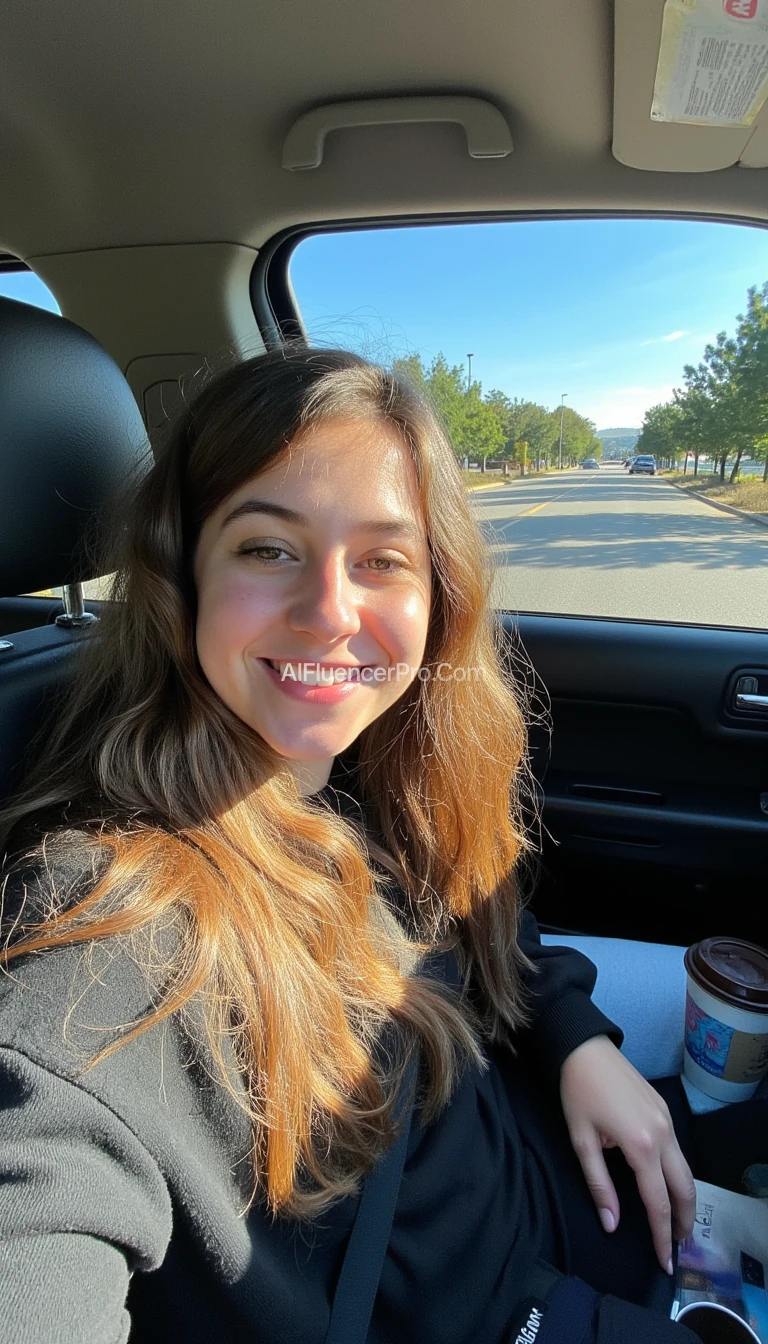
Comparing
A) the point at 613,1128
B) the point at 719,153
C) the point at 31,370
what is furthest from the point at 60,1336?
the point at 719,153

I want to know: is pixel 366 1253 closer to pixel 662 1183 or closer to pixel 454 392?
pixel 662 1183

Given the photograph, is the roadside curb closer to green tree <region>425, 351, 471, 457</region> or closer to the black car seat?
green tree <region>425, 351, 471, 457</region>

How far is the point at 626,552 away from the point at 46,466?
5.41 ft

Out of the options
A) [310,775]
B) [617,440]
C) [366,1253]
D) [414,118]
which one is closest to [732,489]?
[617,440]

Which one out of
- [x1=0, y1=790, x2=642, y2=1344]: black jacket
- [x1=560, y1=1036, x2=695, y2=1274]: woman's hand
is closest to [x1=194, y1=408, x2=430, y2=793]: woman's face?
[x1=0, y1=790, x2=642, y2=1344]: black jacket

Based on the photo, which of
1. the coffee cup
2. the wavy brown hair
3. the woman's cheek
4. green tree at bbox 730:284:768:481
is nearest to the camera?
the wavy brown hair

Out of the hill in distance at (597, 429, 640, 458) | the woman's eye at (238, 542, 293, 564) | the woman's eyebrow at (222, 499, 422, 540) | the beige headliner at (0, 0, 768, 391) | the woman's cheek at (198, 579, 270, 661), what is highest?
the beige headliner at (0, 0, 768, 391)

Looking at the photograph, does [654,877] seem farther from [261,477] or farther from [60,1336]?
[60,1336]

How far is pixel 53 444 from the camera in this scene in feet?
3.72

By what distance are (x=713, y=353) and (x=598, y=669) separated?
0.85m

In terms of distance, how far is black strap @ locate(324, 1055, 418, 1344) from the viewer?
785 millimetres

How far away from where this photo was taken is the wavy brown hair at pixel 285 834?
77 centimetres

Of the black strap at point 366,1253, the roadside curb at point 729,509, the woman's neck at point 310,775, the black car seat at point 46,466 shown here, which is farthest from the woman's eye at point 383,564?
the roadside curb at point 729,509

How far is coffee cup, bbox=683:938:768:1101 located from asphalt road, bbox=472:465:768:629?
1.02 metres
